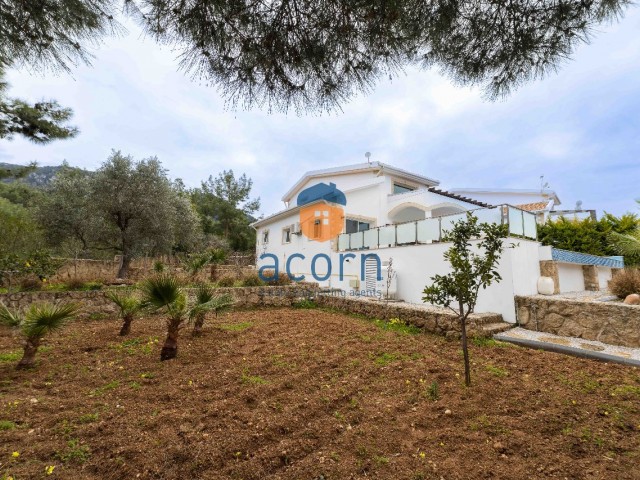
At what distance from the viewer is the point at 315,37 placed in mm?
3271

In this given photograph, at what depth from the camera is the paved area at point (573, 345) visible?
528cm

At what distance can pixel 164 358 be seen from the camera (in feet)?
16.9

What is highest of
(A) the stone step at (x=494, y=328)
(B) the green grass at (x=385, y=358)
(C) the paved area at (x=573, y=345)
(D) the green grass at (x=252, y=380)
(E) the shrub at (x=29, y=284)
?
(E) the shrub at (x=29, y=284)

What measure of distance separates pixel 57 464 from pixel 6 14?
14.3 feet

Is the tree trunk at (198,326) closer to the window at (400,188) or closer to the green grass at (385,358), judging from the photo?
Result: the green grass at (385,358)

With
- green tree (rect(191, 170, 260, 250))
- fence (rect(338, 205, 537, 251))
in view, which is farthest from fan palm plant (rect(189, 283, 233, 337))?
green tree (rect(191, 170, 260, 250))

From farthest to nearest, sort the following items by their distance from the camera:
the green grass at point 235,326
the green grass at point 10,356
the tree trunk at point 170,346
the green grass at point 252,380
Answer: the green grass at point 235,326 < the tree trunk at point 170,346 < the green grass at point 10,356 < the green grass at point 252,380

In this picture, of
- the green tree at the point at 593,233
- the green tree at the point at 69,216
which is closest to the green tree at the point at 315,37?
the green tree at the point at 593,233

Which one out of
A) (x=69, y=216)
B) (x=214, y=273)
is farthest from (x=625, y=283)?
(x=69, y=216)

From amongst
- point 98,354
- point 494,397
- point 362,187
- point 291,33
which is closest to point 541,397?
point 494,397

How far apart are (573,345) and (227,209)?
32.8 m

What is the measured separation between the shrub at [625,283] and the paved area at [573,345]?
2.94 m

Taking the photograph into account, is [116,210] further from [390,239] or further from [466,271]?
[466,271]

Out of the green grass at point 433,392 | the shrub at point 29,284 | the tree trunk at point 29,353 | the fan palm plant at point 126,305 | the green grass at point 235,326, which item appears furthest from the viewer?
the shrub at point 29,284
